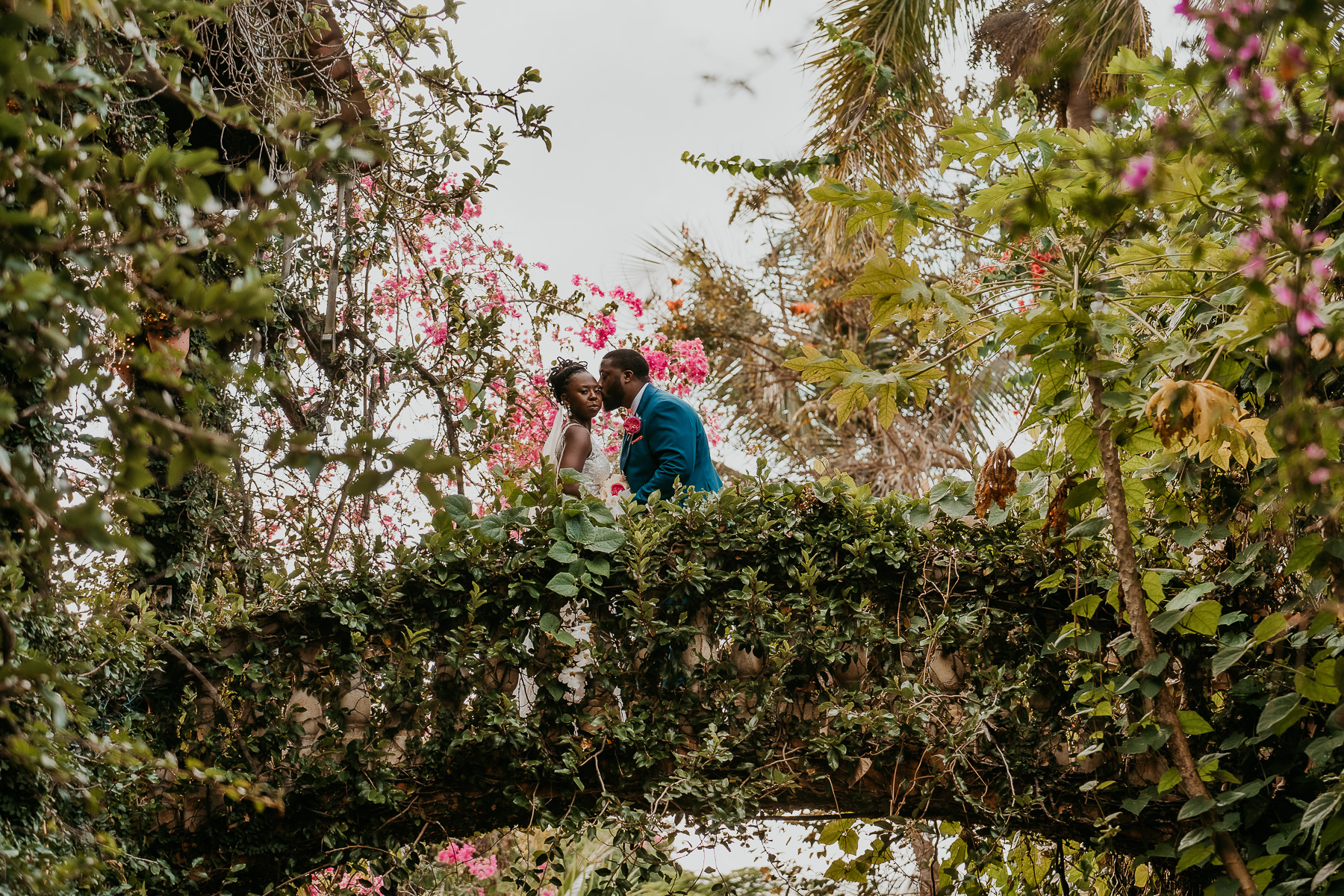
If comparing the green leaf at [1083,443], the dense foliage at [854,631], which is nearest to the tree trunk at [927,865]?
the dense foliage at [854,631]

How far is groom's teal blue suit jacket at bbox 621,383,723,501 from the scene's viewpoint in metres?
3.56

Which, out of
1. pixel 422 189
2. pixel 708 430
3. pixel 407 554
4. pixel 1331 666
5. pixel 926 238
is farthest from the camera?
pixel 926 238

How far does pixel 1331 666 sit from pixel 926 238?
8536 mm

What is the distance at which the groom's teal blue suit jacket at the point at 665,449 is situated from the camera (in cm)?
356

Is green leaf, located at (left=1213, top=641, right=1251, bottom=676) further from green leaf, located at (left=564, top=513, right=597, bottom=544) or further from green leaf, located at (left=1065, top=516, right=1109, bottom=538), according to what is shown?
green leaf, located at (left=564, top=513, right=597, bottom=544)

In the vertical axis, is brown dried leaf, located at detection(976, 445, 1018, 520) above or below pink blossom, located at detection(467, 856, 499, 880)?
above

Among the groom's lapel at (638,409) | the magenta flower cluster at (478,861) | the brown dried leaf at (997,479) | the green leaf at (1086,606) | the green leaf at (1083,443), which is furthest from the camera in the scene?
the magenta flower cluster at (478,861)

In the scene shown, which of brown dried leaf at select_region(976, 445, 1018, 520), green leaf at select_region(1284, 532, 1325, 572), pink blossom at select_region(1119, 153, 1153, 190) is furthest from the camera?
brown dried leaf at select_region(976, 445, 1018, 520)

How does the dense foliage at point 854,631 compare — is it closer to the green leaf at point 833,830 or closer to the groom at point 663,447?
the green leaf at point 833,830

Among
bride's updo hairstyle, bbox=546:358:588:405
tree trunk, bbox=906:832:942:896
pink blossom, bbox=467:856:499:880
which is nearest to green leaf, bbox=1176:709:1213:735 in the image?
tree trunk, bbox=906:832:942:896

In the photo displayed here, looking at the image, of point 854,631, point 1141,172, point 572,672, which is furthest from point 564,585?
point 1141,172

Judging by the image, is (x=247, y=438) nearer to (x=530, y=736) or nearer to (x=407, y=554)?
(x=407, y=554)

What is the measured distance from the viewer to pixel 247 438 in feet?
12.1

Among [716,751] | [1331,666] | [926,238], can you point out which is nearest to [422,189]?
[716,751]
